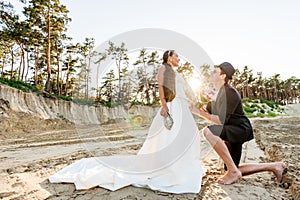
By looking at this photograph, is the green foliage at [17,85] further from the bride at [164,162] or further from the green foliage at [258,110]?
the green foliage at [258,110]

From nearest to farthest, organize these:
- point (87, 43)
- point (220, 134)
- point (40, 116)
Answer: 1. point (220, 134)
2. point (40, 116)
3. point (87, 43)

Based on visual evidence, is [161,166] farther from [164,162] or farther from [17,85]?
[17,85]

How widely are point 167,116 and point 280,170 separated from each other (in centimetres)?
162

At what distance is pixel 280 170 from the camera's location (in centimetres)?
269

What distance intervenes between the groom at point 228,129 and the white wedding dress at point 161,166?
27 cm

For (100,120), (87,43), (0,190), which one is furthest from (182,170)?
(87,43)

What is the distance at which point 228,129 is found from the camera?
2.56 metres

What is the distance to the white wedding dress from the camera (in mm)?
2359

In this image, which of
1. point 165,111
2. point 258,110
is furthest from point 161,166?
point 258,110

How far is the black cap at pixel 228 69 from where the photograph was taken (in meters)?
2.70

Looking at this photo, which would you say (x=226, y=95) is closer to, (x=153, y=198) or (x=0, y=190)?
(x=153, y=198)

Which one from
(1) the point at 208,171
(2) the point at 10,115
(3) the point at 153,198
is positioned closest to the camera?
(3) the point at 153,198

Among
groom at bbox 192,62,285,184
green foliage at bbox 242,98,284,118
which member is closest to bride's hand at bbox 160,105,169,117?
groom at bbox 192,62,285,184

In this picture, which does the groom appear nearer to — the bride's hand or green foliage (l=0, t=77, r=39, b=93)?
the bride's hand
